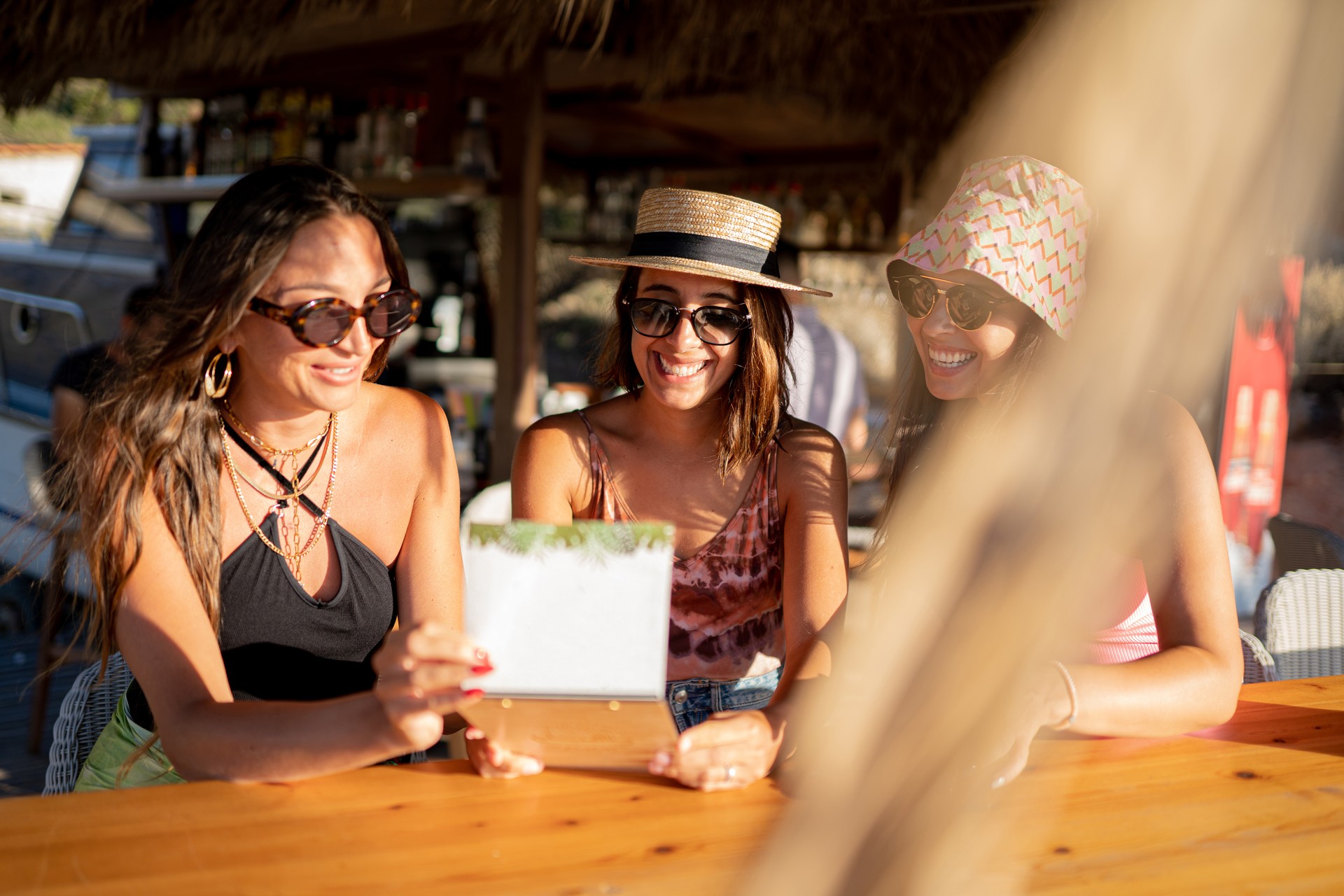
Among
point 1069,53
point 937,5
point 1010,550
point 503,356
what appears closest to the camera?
point 1010,550

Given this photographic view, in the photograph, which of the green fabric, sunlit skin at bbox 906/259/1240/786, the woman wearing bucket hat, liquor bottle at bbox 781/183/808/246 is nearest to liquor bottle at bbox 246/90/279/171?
liquor bottle at bbox 781/183/808/246

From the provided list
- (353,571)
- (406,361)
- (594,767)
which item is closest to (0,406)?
(406,361)

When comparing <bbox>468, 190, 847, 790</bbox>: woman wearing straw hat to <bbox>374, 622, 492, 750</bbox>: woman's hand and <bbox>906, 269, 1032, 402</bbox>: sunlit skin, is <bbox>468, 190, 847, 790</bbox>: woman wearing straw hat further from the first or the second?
<bbox>374, 622, 492, 750</bbox>: woman's hand

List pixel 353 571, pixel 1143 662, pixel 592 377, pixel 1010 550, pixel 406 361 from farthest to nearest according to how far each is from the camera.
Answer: pixel 406 361 → pixel 592 377 → pixel 1010 550 → pixel 353 571 → pixel 1143 662

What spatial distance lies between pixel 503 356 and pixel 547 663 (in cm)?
359

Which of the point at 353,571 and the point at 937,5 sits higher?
the point at 937,5

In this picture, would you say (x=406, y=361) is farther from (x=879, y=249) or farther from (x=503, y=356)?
(x=879, y=249)

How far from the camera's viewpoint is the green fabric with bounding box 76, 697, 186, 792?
1.76m

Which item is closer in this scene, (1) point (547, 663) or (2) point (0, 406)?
(1) point (547, 663)

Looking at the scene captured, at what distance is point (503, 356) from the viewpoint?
466cm

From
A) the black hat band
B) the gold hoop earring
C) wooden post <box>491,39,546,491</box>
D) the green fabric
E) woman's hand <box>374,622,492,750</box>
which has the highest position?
wooden post <box>491,39,546,491</box>

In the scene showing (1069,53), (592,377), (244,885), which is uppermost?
(1069,53)

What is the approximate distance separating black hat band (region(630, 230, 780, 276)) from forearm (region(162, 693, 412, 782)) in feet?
3.52

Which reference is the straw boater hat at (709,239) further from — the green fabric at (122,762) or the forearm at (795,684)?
the green fabric at (122,762)
